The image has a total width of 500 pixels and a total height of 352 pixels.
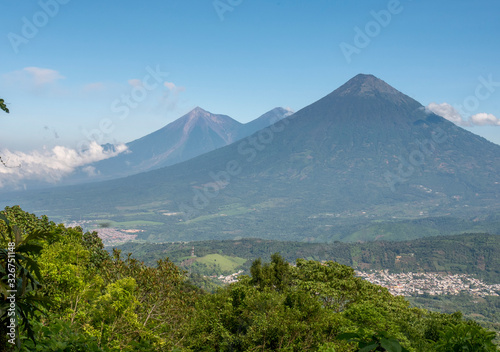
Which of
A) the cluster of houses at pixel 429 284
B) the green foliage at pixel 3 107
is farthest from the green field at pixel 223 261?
the green foliage at pixel 3 107

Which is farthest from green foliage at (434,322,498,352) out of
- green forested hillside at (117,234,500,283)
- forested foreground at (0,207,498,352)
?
green forested hillside at (117,234,500,283)

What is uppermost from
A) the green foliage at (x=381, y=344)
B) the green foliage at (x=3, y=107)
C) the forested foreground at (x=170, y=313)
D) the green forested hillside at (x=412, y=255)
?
the green foliage at (x=3, y=107)

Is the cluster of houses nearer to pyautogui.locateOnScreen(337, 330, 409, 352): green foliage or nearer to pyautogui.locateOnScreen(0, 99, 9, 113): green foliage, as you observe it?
pyautogui.locateOnScreen(337, 330, 409, 352): green foliage

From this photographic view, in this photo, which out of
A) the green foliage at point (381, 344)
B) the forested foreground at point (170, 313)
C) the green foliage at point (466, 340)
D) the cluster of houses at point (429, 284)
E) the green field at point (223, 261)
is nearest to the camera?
the green foliage at point (381, 344)

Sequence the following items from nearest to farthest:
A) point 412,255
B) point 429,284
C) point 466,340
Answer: point 466,340, point 429,284, point 412,255

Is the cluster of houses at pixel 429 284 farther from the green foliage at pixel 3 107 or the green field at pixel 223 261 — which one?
the green foliage at pixel 3 107

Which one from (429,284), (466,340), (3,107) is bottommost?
(429,284)

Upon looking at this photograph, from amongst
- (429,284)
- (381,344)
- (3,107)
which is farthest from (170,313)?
(429,284)

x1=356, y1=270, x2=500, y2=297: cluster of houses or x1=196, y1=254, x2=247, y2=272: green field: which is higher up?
x1=196, y1=254, x2=247, y2=272: green field

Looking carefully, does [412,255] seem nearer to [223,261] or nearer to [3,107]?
[223,261]
